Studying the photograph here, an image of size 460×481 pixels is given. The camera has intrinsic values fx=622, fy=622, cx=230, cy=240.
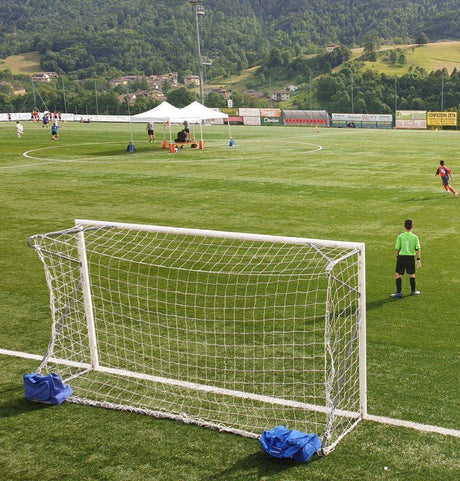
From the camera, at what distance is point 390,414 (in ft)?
23.3

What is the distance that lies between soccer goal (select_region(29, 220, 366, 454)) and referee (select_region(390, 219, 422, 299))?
0.94m

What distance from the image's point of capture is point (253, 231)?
16422 mm

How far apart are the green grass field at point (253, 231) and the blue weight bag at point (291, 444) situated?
129 mm

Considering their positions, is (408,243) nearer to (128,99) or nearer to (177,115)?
(177,115)

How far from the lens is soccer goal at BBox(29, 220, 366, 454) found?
23.6ft

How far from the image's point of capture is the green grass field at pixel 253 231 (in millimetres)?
6312

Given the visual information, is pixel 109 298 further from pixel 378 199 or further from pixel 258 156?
pixel 258 156

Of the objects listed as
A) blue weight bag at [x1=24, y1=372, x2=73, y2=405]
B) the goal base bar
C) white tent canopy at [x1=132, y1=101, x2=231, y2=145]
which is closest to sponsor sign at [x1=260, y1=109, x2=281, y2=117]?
white tent canopy at [x1=132, y1=101, x2=231, y2=145]

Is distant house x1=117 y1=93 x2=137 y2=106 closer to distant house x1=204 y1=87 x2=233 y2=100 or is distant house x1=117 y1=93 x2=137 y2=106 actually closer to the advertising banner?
distant house x1=204 y1=87 x2=233 y2=100

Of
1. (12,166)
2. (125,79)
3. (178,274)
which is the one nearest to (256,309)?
(178,274)

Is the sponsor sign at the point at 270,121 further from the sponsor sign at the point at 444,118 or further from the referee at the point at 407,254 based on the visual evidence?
the referee at the point at 407,254

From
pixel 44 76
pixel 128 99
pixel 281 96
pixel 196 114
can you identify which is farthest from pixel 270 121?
pixel 44 76

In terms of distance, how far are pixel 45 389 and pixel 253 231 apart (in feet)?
31.3

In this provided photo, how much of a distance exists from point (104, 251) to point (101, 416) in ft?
23.8
